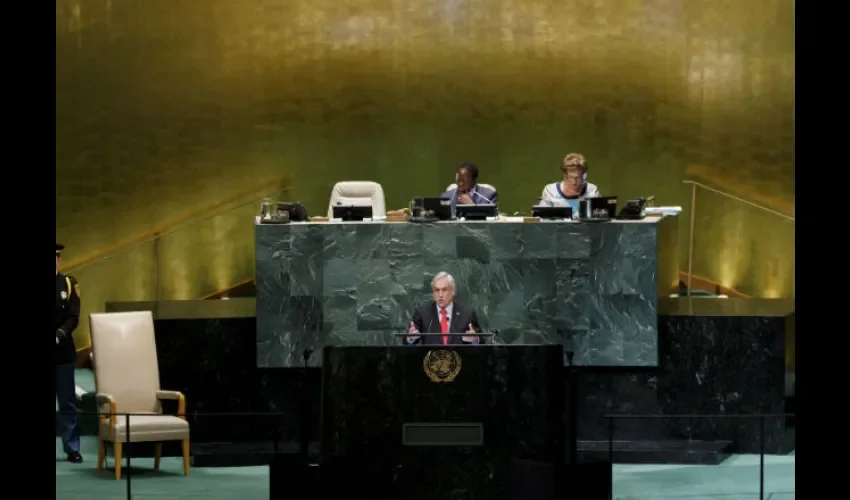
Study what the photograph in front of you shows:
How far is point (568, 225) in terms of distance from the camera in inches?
316

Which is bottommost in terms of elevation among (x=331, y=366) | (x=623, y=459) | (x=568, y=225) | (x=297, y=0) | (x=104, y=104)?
(x=623, y=459)

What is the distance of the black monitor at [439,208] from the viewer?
26.8 feet

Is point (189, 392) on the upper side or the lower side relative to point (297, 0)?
lower

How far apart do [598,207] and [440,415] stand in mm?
2132

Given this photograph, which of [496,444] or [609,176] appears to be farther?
[609,176]

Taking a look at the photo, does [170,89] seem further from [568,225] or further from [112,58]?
[568,225]

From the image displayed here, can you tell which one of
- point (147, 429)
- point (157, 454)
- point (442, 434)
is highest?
point (442, 434)

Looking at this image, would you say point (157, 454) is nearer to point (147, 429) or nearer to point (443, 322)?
point (147, 429)

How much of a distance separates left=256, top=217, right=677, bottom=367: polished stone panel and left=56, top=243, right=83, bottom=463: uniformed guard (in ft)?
3.51

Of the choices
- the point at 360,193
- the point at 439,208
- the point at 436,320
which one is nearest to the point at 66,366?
the point at 436,320

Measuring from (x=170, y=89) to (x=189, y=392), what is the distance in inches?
137

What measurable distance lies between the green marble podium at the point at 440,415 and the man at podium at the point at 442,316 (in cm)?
77

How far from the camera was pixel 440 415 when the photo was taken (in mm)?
6473
